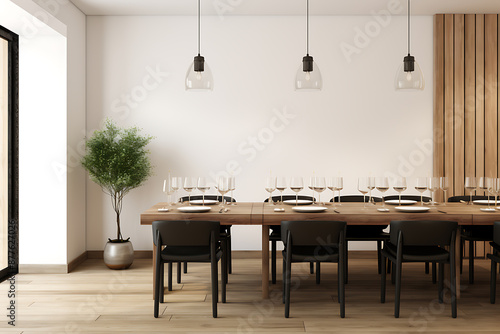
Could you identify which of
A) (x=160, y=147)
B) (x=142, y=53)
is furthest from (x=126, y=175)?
(x=142, y=53)

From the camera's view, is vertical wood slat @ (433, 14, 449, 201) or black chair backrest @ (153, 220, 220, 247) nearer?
black chair backrest @ (153, 220, 220, 247)

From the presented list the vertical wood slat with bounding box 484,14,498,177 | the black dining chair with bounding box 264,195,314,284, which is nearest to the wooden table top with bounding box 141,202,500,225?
the black dining chair with bounding box 264,195,314,284

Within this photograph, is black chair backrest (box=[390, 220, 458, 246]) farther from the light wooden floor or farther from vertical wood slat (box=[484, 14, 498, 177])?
vertical wood slat (box=[484, 14, 498, 177])

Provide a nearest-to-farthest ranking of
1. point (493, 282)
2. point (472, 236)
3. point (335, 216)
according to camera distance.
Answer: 1. point (335, 216)
2. point (493, 282)
3. point (472, 236)

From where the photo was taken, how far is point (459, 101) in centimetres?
566

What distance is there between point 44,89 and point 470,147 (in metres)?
5.10

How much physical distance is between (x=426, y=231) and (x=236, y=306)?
165 centimetres

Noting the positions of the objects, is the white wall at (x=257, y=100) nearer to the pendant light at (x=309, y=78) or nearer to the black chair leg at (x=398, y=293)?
the pendant light at (x=309, y=78)

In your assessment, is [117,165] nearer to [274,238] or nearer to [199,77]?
[199,77]

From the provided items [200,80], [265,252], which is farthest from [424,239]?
[200,80]

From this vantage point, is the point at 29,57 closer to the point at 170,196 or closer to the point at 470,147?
the point at 170,196

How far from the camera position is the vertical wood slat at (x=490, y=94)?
18.5 ft

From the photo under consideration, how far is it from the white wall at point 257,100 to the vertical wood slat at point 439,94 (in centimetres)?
9

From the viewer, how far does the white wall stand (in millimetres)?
5707
